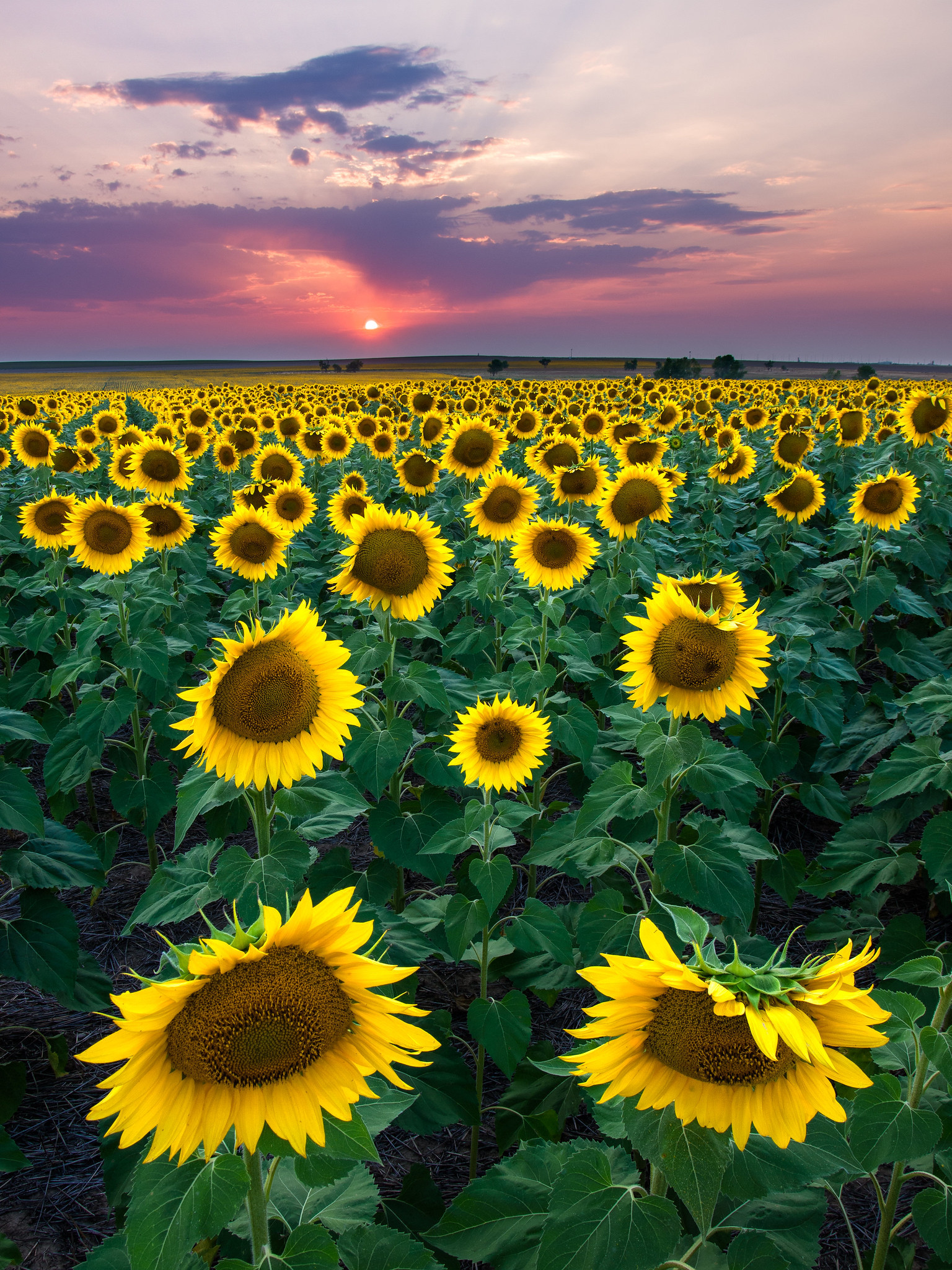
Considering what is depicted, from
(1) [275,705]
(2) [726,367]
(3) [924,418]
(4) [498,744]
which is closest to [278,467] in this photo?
(4) [498,744]

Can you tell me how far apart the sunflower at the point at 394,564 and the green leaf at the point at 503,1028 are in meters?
2.12

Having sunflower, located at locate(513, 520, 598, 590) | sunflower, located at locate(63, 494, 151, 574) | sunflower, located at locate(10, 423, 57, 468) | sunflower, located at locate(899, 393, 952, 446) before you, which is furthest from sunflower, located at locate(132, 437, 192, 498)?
sunflower, located at locate(899, 393, 952, 446)

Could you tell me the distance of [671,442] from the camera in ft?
52.5

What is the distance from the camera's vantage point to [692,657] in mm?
2918

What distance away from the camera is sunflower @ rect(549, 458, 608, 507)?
779cm

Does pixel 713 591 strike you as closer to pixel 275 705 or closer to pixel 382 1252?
pixel 275 705

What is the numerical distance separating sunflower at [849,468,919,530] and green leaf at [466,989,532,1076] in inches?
237

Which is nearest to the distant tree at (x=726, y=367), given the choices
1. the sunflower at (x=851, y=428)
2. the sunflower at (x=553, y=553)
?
the sunflower at (x=851, y=428)

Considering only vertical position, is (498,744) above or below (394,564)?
below

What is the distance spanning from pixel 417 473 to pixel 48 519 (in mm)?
4242

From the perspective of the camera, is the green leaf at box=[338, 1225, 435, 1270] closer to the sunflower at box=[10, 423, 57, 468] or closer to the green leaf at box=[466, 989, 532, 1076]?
the green leaf at box=[466, 989, 532, 1076]

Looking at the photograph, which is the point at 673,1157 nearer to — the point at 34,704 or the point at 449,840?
the point at 449,840

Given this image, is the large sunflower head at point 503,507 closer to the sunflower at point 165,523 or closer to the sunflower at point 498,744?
the sunflower at point 165,523

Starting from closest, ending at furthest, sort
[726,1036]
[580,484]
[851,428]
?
[726,1036] < [580,484] < [851,428]
